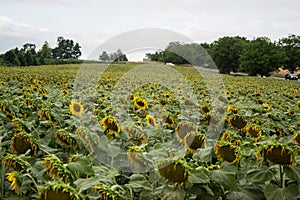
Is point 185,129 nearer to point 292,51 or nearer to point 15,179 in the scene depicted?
point 15,179

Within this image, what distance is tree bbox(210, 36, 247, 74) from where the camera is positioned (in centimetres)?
5197

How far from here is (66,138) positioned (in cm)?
186

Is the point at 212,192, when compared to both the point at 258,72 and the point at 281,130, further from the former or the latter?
the point at 258,72

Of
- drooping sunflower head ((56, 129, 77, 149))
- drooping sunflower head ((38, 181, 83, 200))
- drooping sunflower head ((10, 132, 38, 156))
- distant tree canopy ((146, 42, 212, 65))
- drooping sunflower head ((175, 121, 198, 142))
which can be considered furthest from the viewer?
distant tree canopy ((146, 42, 212, 65))

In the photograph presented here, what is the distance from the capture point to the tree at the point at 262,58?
49.1 m

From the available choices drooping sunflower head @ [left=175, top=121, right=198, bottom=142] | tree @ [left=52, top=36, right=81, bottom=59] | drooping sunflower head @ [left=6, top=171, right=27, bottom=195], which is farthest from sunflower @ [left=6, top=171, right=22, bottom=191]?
tree @ [left=52, top=36, right=81, bottom=59]

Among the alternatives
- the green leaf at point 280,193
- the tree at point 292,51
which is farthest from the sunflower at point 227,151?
the tree at point 292,51

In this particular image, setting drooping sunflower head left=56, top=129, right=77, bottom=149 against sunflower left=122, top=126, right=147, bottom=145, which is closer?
drooping sunflower head left=56, top=129, right=77, bottom=149

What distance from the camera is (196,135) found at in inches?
75.4

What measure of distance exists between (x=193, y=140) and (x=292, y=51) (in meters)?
58.3

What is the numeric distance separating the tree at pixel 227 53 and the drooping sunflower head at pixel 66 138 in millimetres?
49160

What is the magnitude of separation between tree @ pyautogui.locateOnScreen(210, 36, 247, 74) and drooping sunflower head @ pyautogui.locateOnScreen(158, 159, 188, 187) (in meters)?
49.6

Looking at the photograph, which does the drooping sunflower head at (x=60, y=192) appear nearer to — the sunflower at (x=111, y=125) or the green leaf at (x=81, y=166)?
the green leaf at (x=81, y=166)

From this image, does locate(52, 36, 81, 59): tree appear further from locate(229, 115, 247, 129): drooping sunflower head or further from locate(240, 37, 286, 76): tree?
locate(229, 115, 247, 129): drooping sunflower head
